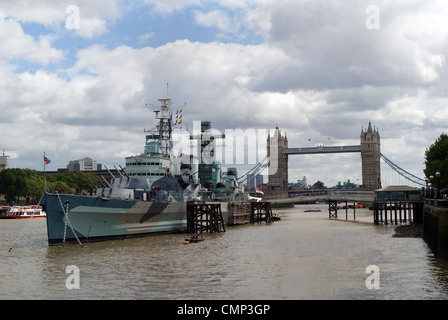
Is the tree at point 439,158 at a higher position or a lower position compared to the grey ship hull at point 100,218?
higher

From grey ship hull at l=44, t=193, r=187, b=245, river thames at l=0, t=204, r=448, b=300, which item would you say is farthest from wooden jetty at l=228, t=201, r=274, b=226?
river thames at l=0, t=204, r=448, b=300

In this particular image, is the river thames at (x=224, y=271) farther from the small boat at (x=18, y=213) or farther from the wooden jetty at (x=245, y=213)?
the small boat at (x=18, y=213)

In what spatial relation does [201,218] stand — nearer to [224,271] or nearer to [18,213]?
[224,271]

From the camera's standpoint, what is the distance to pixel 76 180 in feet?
401

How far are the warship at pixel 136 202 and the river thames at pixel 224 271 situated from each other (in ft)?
4.56

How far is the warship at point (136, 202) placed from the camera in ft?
119

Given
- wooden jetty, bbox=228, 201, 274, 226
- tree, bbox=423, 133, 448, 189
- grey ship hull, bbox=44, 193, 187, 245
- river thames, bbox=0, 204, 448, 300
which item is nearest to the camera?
river thames, bbox=0, 204, 448, 300

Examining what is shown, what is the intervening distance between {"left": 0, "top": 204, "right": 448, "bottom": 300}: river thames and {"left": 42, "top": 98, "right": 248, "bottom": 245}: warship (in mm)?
1390

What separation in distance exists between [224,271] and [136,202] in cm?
1685

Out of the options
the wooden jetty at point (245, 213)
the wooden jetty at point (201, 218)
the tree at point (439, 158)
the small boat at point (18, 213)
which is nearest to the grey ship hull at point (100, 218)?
the wooden jetty at point (201, 218)

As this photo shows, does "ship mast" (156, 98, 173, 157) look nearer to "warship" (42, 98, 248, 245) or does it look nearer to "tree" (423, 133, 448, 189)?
"warship" (42, 98, 248, 245)

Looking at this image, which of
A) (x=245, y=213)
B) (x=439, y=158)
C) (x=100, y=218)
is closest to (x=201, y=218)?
(x=100, y=218)

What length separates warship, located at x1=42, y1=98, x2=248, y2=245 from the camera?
119 ft
